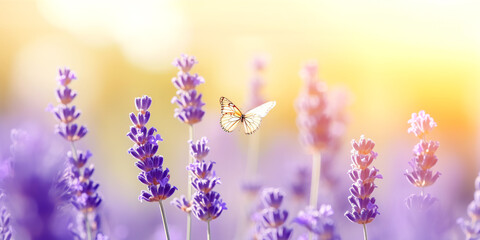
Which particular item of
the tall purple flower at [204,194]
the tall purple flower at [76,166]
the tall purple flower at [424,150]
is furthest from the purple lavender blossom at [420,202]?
the tall purple flower at [76,166]

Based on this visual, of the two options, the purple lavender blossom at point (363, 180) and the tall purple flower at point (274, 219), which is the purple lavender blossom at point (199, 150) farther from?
the purple lavender blossom at point (363, 180)

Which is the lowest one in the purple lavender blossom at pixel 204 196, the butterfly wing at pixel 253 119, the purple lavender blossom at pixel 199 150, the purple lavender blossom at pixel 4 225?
the purple lavender blossom at pixel 4 225

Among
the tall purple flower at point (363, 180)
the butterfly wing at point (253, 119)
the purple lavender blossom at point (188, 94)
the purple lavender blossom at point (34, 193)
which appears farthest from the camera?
the butterfly wing at point (253, 119)

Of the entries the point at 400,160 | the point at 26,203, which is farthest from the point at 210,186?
the point at 400,160

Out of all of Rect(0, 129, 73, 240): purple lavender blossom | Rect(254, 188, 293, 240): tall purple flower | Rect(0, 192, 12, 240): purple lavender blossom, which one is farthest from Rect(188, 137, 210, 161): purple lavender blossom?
Rect(0, 192, 12, 240): purple lavender blossom

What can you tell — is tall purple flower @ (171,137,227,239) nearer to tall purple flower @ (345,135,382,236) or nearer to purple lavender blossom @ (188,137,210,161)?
purple lavender blossom @ (188,137,210,161)

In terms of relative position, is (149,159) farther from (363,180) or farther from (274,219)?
(363,180)
